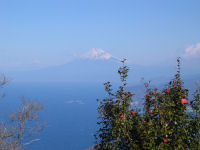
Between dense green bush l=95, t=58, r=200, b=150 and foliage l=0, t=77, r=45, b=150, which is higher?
dense green bush l=95, t=58, r=200, b=150

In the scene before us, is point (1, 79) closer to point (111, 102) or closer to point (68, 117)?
point (111, 102)

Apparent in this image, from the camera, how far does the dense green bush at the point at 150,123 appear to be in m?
4.29

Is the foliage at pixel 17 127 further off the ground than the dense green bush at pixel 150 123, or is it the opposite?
the dense green bush at pixel 150 123

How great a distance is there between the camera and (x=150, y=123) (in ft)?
14.1

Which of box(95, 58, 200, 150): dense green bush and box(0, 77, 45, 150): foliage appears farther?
box(0, 77, 45, 150): foliage

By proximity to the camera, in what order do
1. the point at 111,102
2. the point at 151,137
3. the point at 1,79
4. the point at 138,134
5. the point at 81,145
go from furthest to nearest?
the point at 81,145 → the point at 1,79 → the point at 111,102 → the point at 138,134 → the point at 151,137

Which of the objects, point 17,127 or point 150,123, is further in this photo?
point 17,127

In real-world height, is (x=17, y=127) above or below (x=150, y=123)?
below

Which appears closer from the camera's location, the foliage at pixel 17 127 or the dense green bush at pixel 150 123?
the dense green bush at pixel 150 123

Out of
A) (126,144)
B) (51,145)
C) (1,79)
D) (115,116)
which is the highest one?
(1,79)

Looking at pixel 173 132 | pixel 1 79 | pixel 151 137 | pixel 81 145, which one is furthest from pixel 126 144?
pixel 81 145

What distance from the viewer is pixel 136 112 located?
16.7ft

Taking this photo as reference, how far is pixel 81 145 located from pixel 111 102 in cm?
8713

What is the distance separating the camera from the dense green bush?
169 inches
